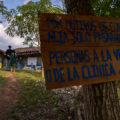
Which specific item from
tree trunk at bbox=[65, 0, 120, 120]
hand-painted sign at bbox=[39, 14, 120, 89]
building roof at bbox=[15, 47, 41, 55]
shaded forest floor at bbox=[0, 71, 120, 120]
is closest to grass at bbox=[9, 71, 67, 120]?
shaded forest floor at bbox=[0, 71, 120, 120]

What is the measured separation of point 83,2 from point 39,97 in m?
4.02

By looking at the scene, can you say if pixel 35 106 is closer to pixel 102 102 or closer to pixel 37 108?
pixel 37 108

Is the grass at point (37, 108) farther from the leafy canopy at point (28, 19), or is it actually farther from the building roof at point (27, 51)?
the building roof at point (27, 51)

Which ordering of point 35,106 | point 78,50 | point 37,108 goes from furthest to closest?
point 35,106 < point 37,108 < point 78,50

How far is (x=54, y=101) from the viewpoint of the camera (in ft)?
15.3

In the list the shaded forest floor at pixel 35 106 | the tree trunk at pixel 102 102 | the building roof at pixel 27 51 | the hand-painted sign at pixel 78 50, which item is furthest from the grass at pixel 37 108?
the building roof at pixel 27 51

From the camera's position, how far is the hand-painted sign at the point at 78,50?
4.66 feet

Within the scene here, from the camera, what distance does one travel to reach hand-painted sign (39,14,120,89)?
142 cm

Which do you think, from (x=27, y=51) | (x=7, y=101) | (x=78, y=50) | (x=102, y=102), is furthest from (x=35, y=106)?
(x=27, y=51)

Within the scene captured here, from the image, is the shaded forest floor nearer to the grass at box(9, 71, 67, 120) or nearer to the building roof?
the grass at box(9, 71, 67, 120)

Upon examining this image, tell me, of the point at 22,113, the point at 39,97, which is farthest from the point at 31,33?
the point at 22,113

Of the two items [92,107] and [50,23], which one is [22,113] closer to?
[92,107]

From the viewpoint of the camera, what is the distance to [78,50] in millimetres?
1524

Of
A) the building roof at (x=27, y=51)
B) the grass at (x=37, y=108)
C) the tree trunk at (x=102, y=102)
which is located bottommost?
the grass at (x=37, y=108)
